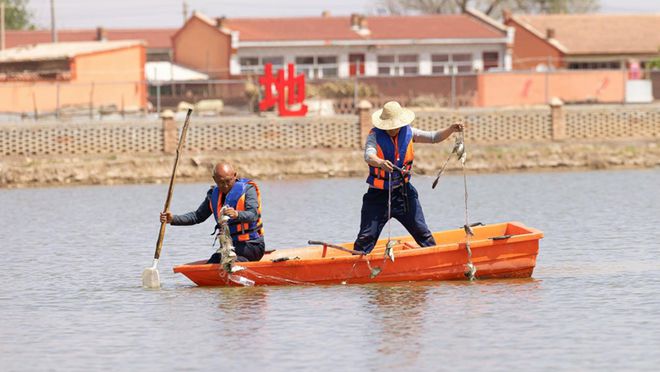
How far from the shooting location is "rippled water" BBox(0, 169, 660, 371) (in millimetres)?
12336

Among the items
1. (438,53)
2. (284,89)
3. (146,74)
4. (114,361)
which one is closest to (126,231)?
(114,361)

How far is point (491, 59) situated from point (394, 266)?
4883 cm

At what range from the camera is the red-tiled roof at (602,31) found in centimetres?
6606

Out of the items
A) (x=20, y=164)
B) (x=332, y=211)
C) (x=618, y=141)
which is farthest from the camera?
(x=618, y=141)

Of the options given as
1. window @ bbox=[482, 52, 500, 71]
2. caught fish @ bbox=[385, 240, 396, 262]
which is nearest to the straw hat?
caught fish @ bbox=[385, 240, 396, 262]

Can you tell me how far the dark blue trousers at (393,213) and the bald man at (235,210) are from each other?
1142 mm

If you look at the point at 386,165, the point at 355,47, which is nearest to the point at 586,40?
the point at 355,47

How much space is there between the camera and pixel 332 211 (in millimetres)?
27344

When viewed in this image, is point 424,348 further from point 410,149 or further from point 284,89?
point 284,89

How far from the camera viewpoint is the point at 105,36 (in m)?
75.2

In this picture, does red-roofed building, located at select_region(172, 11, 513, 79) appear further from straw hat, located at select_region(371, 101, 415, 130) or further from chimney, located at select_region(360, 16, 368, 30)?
straw hat, located at select_region(371, 101, 415, 130)

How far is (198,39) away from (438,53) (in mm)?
10804

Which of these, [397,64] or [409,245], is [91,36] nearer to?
[397,64]

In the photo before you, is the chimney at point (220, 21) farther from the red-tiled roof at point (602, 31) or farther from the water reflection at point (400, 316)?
the water reflection at point (400, 316)
